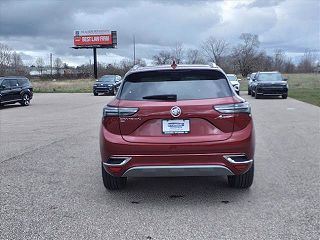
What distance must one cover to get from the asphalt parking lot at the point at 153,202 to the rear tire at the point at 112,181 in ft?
0.37

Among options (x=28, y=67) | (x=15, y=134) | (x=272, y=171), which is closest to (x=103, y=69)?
(x=28, y=67)

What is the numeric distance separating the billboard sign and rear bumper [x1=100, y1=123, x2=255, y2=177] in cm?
7391

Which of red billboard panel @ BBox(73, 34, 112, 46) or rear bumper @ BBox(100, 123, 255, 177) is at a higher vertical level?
red billboard panel @ BBox(73, 34, 112, 46)

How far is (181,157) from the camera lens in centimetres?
477

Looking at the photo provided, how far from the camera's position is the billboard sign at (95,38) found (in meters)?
76.9

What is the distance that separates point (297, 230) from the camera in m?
4.09

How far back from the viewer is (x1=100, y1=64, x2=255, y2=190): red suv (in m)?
4.77

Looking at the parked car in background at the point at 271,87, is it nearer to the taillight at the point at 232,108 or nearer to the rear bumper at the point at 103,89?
the rear bumper at the point at 103,89

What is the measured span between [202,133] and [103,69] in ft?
289

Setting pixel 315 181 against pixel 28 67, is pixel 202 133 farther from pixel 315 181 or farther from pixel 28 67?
pixel 28 67

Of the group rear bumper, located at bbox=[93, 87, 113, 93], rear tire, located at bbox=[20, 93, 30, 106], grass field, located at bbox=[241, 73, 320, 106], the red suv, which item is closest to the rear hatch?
the red suv

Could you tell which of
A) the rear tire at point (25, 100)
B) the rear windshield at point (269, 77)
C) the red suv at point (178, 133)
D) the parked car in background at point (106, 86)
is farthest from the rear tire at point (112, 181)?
the parked car in background at point (106, 86)

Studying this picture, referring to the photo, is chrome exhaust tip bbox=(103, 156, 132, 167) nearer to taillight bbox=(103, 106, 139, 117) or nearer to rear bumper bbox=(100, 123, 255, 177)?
rear bumper bbox=(100, 123, 255, 177)

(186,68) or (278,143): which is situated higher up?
(186,68)
